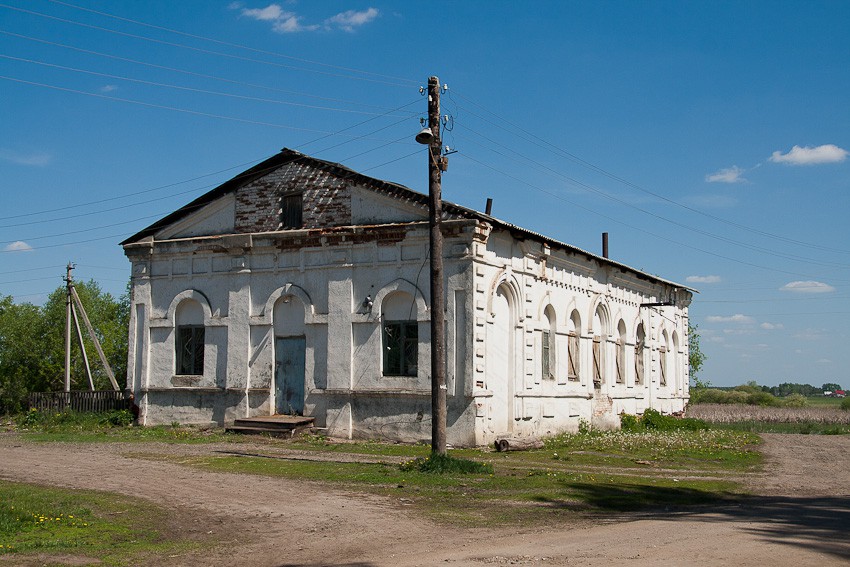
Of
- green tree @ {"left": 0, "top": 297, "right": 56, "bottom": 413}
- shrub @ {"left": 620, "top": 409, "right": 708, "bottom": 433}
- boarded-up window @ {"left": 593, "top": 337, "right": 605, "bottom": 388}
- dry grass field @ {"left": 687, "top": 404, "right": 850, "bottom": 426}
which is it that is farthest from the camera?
green tree @ {"left": 0, "top": 297, "right": 56, "bottom": 413}

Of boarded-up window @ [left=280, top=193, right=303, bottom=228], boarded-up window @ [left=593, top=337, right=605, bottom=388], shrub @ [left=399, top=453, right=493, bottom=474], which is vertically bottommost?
shrub @ [left=399, top=453, right=493, bottom=474]

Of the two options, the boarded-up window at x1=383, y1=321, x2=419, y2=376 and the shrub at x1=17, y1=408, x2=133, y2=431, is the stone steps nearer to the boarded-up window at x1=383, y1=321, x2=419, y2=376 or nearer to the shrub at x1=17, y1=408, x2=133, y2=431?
the boarded-up window at x1=383, y1=321, x2=419, y2=376

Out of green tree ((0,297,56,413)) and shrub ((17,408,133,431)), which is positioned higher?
green tree ((0,297,56,413))

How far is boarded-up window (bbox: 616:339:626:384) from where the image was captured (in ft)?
105

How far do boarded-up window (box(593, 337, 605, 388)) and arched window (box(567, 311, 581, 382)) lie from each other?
1395 millimetres

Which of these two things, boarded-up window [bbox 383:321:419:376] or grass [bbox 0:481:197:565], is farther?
boarded-up window [bbox 383:321:419:376]

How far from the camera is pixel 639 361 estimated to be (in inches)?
1350

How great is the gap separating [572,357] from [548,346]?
5.47 ft

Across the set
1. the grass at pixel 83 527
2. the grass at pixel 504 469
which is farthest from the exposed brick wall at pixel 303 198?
the grass at pixel 83 527

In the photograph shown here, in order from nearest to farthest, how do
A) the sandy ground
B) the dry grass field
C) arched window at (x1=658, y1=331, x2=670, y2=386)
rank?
the sandy ground
arched window at (x1=658, y1=331, x2=670, y2=386)
the dry grass field

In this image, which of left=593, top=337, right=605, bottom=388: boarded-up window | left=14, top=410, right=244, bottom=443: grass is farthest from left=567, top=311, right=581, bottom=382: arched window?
left=14, top=410, right=244, bottom=443: grass

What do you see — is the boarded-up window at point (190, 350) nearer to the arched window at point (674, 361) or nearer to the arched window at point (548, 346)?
the arched window at point (548, 346)

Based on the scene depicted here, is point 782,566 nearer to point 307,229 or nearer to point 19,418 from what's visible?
point 307,229

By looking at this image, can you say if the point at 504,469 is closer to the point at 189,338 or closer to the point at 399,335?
the point at 399,335
